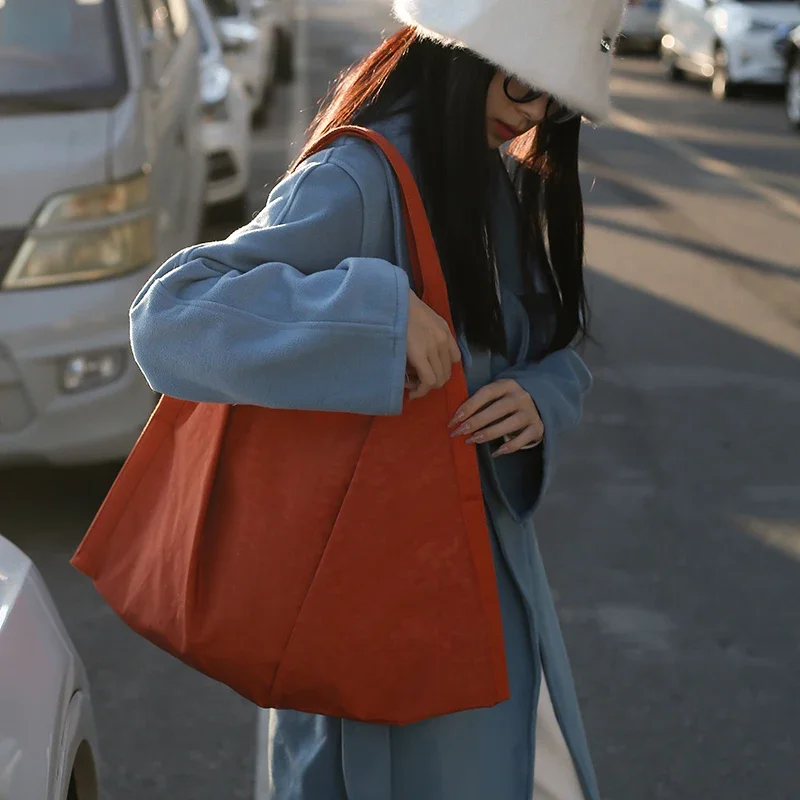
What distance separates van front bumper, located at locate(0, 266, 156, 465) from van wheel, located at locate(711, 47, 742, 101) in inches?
531

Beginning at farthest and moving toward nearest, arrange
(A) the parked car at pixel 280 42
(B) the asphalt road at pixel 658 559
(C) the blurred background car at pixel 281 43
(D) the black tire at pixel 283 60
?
(D) the black tire at pixel 283 60 → (C) the blurred background car at pixel 281 43 → (A) the parked car at pixel 280 42 → (B) the asphalt road at pixel 658 559

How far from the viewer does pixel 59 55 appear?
5.06m

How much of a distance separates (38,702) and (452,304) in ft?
2.42

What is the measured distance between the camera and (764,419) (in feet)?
20.4

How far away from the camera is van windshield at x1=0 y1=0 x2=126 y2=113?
4758 millimetres

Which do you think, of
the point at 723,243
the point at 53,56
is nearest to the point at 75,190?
the point at 53,56

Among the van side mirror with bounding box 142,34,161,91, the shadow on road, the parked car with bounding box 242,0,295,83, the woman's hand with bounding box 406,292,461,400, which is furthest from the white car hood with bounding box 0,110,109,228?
the parked car with bounding box 242,0,295,83

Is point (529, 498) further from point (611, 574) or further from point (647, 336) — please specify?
point (647, 336)

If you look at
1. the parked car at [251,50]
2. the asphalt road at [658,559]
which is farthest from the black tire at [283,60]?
the asphalt road at [658,559]

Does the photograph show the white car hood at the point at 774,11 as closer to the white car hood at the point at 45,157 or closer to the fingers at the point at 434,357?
the white car hood at the point at 45,157

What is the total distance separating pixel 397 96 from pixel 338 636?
0.68m

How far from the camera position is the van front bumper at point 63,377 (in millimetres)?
4504

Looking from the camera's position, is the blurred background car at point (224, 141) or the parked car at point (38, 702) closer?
the parked car at point (38, 702)

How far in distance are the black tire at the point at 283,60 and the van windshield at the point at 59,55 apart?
13970mm
